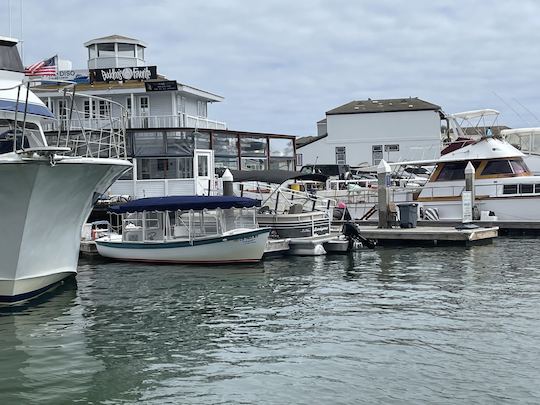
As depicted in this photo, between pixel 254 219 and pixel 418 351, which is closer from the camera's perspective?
pixel 418 351

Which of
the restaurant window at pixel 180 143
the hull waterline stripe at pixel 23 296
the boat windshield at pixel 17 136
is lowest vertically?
the hull waterline stripe at pixel 23 296

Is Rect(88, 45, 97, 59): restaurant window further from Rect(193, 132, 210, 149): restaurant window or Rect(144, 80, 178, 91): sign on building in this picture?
Rect(193, 132, 210, 149): restaurant window

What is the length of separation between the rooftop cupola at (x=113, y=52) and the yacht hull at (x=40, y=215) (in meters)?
24.0

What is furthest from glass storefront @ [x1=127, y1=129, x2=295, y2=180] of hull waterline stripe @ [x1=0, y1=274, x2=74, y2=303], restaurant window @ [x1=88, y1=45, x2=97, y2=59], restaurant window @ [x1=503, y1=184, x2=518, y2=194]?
hull waterline stripe @ [x1=0, y1=274, x2=74, y2=303]

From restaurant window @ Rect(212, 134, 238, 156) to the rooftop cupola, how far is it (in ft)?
25.3

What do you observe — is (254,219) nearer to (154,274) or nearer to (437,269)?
(154,274)

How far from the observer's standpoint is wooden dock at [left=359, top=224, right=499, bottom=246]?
23.6 metres

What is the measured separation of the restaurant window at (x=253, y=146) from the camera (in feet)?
122

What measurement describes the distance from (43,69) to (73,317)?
12533 millimetres

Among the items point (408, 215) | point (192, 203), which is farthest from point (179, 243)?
point (408, 215)

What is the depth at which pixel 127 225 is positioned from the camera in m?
23.7

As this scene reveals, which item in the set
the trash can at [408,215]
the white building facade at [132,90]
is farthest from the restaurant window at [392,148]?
the trash can at [408,215]

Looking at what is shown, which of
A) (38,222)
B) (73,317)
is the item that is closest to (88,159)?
(38,222)

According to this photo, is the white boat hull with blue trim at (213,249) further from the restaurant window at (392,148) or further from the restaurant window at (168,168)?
the restaurant window at (392,148)
